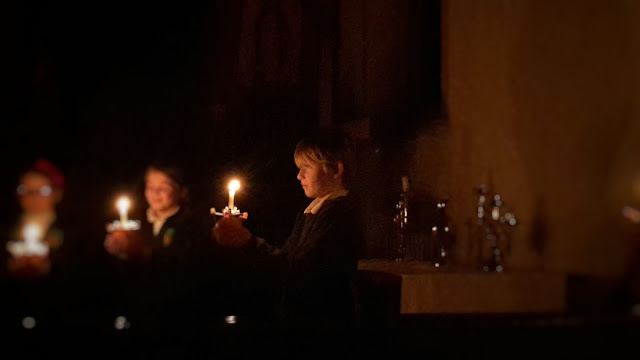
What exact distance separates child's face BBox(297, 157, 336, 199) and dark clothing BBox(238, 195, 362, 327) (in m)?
0.07

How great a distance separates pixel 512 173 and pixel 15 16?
38.2 inches

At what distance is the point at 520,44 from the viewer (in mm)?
1320

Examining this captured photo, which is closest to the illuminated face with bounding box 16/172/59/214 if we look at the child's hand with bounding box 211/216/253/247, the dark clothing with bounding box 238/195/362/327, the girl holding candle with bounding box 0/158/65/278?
the girl holding candle with bounding box 0/158/65/278

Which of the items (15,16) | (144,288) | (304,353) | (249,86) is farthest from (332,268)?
(15,16)

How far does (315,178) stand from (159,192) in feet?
1.11

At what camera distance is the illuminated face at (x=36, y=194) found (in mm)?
1075

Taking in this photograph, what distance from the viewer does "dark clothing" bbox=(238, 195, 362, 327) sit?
4.17 feet

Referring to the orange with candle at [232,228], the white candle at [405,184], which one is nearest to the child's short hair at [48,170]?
the orange with candle at [232,228]

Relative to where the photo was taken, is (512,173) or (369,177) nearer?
(512,173)

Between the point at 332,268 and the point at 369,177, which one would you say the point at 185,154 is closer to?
the point at 332,268

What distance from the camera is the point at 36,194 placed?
1098 mm

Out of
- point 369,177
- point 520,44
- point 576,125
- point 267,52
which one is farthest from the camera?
point 369,177

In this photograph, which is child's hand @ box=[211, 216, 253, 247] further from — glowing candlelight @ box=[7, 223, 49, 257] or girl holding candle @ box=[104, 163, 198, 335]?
glowing candlelight @ box=[7, 223, 49, 257]

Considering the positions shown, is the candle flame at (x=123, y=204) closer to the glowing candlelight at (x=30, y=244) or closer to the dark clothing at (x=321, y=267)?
the glowing candlelight at (x=30, y=244)
